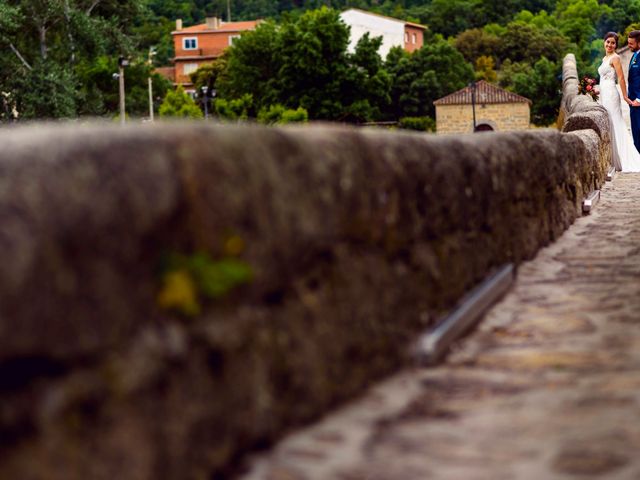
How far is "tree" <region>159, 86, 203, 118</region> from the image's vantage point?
243 feet

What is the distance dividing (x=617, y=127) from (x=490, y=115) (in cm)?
6985

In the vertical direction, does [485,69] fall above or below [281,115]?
above

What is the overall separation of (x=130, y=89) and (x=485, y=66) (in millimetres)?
44704

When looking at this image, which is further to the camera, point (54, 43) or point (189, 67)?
point (189, 67)

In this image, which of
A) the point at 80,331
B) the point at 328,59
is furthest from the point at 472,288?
the point at 328,59

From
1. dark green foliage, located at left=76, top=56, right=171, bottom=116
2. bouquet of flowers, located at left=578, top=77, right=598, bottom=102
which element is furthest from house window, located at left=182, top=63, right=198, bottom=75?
bouquet of flowers, located at left=578, top=77, right=598, bottom=102

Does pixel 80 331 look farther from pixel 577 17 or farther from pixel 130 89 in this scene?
pixel 577 17

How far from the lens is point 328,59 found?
8562 cm

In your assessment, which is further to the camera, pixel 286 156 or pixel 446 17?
pixel 446 17

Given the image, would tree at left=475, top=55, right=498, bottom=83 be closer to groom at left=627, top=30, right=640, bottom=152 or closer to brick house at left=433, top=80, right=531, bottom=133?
brick house at left=433, top=80, right=531, bottom=133

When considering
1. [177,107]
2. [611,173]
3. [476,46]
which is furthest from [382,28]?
[611,173]

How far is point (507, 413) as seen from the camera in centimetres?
354

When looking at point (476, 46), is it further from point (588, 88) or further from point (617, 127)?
point (617, 127)

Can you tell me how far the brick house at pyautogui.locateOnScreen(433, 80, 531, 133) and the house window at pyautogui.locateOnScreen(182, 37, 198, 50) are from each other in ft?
147
